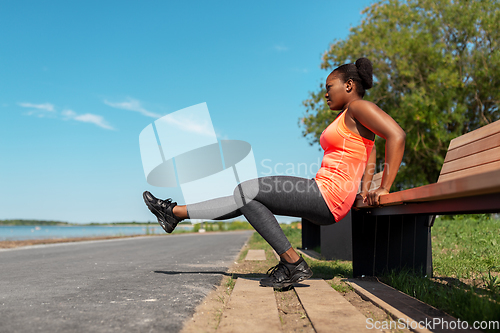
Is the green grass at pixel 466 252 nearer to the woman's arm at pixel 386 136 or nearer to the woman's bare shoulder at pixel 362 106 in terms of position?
the woman's arm at pixel 386 136

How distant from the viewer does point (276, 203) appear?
9.00 ft

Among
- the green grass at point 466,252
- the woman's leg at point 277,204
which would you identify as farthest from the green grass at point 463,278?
the woman's leg at point 277,204

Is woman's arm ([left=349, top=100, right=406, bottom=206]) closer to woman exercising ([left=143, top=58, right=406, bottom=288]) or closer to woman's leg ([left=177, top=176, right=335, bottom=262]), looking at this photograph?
woman exercising ([left=143, top=58, right=406, bottom=288])

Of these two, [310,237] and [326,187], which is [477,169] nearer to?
[326,187]

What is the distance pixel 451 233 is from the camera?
6.34m

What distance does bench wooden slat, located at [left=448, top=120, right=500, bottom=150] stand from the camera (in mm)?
2285

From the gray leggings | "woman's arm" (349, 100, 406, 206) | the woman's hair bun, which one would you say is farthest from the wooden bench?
the woman's hair bun

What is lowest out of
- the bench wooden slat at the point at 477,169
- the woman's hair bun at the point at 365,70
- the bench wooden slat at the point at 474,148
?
the bench wooden slat at the point at 477,169

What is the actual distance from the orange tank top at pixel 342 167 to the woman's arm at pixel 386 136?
6.8 inches

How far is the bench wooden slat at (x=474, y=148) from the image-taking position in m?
2.27

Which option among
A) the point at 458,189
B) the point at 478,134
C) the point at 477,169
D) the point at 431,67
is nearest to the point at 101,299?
the point at 458,189

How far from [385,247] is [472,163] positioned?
3.65 feet

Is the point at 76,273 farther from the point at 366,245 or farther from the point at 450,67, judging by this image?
the point at 450,67

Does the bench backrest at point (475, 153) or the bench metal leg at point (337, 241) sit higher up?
the bench backrest at point (475, 153)
